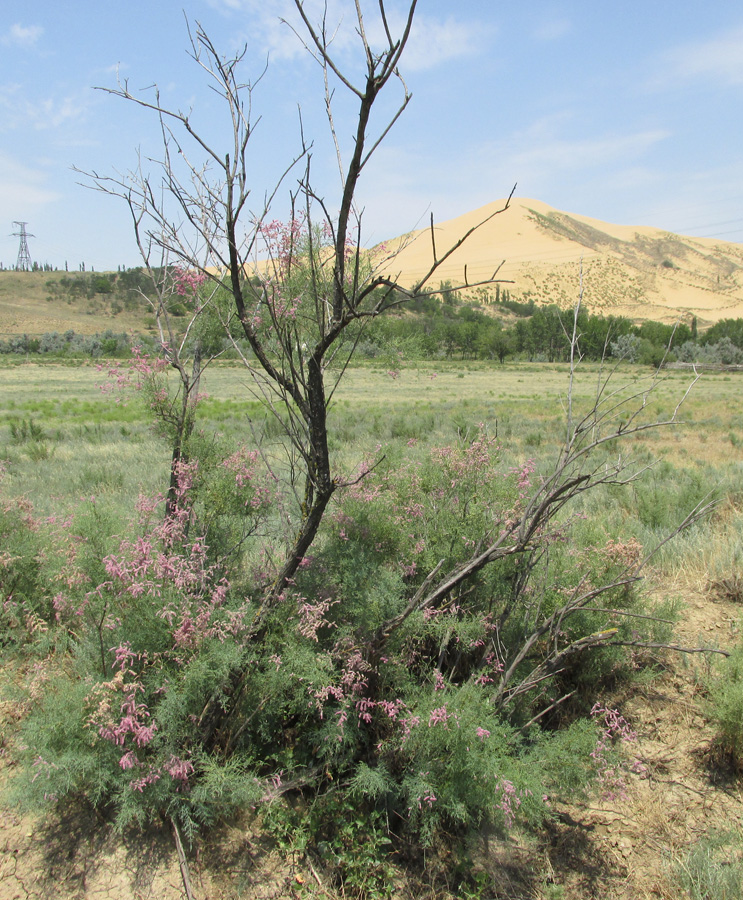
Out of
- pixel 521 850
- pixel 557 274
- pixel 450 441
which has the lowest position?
pixel 521 850

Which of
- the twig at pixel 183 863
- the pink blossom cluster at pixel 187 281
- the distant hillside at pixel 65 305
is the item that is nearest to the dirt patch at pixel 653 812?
the twig at pixel 183 863

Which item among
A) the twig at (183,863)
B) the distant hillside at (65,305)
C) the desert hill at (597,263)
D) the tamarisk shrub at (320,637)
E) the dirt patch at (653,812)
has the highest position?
the desert hill at (597,263)

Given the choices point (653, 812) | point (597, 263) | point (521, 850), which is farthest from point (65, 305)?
point (653, 812)

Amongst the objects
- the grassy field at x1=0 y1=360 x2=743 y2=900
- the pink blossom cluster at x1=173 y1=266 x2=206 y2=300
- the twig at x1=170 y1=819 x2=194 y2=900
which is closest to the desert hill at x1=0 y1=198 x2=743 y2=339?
the grassy field at x1=0 y1=360 x2=743 y2=900

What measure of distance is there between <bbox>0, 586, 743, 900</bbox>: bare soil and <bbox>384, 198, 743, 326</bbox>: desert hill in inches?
3664

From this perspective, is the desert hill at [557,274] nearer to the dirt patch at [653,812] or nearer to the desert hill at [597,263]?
the desert hill at [597,263]

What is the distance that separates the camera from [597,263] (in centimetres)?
11850

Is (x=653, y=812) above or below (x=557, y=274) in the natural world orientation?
below

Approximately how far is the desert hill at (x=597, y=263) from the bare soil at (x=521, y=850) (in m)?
93.1

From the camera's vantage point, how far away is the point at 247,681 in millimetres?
2898

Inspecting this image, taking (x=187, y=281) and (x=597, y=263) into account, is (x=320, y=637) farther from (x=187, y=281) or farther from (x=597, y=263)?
(x=597, y=263)

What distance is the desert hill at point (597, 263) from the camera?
107875mm

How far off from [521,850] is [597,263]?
5155 inches

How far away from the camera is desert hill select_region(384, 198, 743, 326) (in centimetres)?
10788
